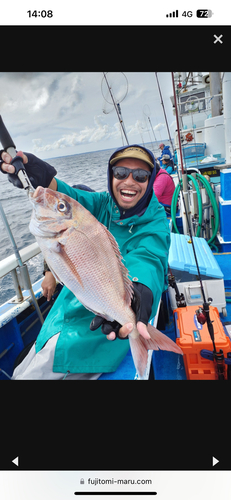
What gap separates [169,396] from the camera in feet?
3.95

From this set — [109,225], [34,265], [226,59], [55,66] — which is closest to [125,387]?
[109,225]

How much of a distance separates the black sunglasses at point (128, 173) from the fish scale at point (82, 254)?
0.45m

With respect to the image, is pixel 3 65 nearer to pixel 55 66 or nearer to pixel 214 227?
pixel 55 66

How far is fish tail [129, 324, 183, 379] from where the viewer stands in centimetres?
112

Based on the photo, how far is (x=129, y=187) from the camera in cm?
138

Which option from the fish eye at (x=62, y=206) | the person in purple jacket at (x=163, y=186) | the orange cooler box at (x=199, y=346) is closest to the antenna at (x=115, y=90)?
the fish eye at (x=62, y=206)

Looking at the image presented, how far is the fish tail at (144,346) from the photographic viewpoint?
3.67ft

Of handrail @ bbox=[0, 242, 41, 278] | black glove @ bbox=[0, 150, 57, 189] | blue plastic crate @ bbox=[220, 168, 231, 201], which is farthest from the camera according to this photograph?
blue plastic crate @ bbox=[220, 168, 231, 201]

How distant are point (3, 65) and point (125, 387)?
1483mm

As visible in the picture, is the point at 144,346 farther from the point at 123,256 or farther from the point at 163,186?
the point at 163,186

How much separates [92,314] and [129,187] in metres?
0.72

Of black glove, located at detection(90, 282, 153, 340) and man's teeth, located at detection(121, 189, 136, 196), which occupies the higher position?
man's teeth, located at detection(121, 189, 136, 196)

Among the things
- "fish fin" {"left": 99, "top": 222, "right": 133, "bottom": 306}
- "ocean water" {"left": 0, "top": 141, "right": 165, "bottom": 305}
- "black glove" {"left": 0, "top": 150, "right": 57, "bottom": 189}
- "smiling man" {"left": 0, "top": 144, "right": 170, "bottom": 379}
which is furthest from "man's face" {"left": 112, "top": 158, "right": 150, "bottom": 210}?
"fish fin" {"left": 99, "top": 222, "right": 133, "bottom": 306}
